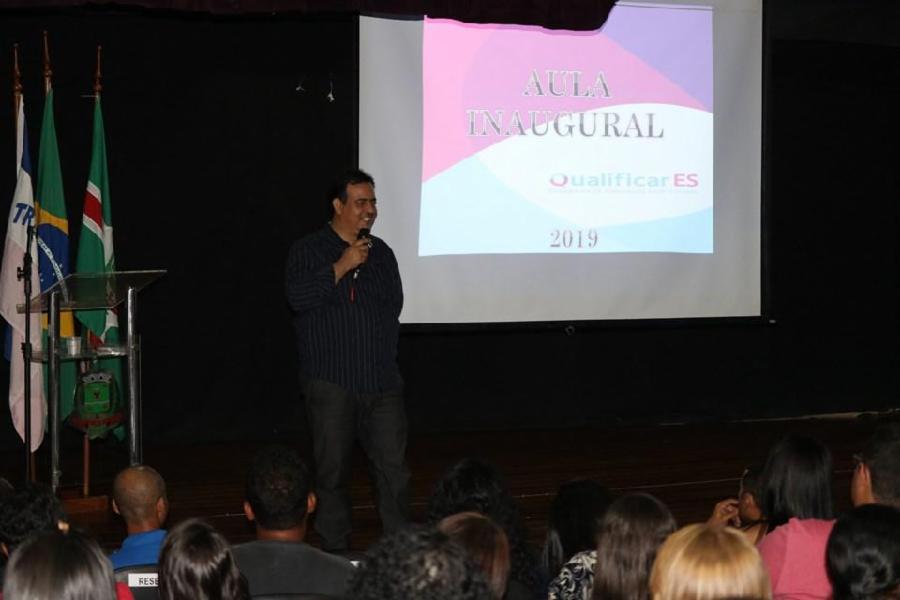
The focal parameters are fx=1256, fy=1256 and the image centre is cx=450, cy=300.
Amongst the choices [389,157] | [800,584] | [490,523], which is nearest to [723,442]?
[389,157]

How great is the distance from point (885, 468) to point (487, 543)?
49.8 inches

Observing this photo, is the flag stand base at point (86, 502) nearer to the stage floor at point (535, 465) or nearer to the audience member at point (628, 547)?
the stage floor at point (535, 465)

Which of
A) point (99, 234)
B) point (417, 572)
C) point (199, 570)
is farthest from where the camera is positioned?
point (99, 234)

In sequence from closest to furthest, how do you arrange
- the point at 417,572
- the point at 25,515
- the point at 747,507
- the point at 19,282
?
the point at 417,572 → the point at 25,515 → the point at 747,507 → the point at 19,282

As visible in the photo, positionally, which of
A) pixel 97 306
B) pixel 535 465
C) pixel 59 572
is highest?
pixel 97 306

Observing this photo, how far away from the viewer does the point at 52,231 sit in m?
5.88

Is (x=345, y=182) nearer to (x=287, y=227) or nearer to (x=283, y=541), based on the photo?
(x=283, y=541)

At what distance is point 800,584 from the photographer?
2.70m

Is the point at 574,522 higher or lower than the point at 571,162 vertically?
lower

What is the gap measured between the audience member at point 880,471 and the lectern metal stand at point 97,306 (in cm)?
276

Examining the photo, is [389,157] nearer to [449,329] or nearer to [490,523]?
[449,329]

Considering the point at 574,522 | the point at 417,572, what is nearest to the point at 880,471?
the point at 574,522

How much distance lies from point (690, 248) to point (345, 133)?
2.06 m

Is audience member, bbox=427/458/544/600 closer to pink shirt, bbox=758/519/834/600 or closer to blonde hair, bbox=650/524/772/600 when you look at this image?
pink shirt, bbox=758/519/834/600
